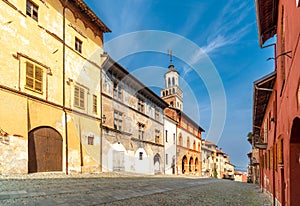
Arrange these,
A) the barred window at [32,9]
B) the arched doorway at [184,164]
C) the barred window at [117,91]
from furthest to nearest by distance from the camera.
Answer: the arched doorway at [184,164]
the barred window at [117,91]
the barred window at [32,9]

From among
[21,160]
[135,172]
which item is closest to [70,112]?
[21,160]

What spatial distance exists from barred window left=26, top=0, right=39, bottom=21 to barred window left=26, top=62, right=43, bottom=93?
259cm

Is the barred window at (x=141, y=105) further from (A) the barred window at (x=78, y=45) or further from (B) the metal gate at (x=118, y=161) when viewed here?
(A) the barred window at (x=78, y=45)

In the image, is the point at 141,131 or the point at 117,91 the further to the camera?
the point at 141,131

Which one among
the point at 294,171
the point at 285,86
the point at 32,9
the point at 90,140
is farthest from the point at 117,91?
the point at 294,171

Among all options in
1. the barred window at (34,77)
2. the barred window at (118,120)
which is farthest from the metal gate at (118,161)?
the barred window at (34,77)

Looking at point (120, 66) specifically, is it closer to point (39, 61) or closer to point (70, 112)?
point (70, 112)

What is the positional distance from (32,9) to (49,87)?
4047 millimetres

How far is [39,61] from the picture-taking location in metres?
13.5

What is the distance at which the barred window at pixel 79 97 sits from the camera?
16266mm

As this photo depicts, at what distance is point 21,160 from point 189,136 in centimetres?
3468

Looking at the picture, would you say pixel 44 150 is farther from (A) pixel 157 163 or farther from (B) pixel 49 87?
(A) pixel 157 163

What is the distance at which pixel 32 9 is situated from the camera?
13.3 metres

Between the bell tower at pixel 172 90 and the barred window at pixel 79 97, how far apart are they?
35.5 m
